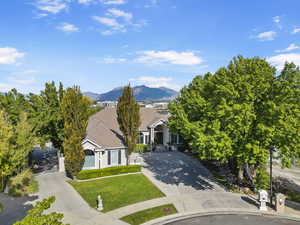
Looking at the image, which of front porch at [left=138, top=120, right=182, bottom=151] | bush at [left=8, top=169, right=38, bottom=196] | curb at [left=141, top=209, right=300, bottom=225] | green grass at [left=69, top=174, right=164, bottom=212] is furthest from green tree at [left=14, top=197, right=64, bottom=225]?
front porch at [left=138, top=120, right=182, bottom=151]

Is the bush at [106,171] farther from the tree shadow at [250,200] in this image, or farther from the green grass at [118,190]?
the tree shadow at [250,200]

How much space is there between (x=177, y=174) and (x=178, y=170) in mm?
1474

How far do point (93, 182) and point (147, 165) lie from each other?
8.55 m

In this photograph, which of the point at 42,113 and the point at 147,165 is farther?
the point at 147,165

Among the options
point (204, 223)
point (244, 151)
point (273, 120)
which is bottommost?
point (204, 223)

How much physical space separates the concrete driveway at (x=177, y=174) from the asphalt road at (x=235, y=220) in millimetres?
4902

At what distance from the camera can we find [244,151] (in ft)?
67.0

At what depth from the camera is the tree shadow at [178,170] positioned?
85.2ft

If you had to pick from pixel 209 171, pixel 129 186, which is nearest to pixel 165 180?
pixel 129 186

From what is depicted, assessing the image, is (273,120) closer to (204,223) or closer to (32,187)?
(204,223)

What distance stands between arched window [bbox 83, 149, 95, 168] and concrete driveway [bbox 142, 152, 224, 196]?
6708mm

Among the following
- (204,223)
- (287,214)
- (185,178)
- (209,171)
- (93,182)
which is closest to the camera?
(204,223)

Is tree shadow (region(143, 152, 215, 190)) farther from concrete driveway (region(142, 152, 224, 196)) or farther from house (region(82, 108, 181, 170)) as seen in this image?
house (region(82, 108, 181, 170))

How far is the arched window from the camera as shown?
94.2 ft
